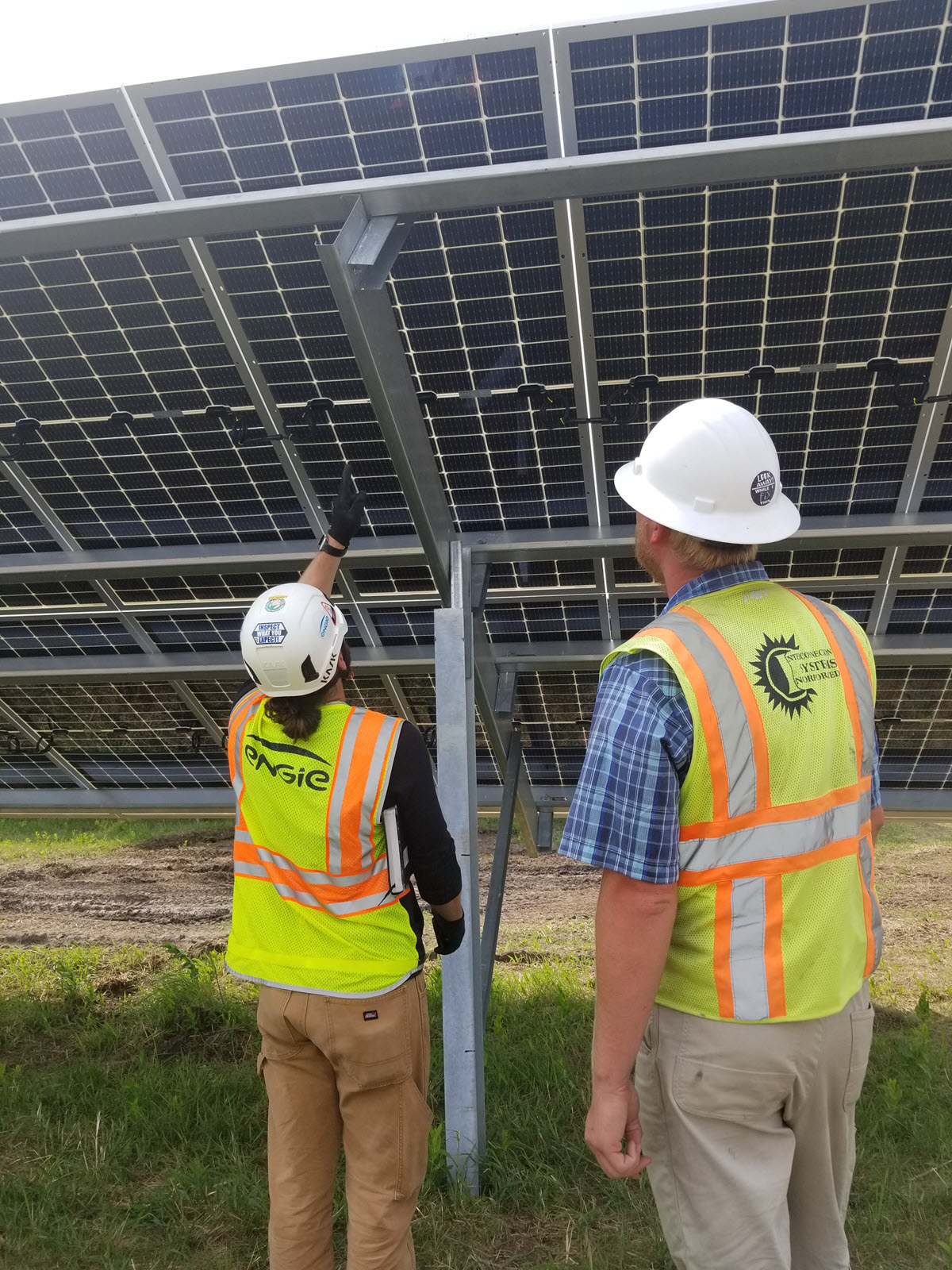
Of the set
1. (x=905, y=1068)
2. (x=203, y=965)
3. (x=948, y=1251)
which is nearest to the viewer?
(x=948, y=1251)

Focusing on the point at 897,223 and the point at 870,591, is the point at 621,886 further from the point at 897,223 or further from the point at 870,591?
the point at 870,591

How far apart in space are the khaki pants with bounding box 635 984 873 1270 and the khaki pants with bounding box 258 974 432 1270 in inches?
43.2

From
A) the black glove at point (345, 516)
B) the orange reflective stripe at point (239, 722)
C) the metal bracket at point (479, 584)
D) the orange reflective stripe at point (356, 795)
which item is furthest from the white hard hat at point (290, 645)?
the metal bracket at point (479, 584)

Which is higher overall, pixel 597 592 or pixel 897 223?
pixel 897 223

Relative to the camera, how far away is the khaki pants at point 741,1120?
2148mm

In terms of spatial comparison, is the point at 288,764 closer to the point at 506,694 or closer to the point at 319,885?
the point at 319,885

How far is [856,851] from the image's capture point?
234cm

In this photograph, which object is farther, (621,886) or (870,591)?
(870,591)

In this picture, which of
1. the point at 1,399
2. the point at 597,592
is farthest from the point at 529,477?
the point at 1,399

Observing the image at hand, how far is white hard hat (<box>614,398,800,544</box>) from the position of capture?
2.42 m

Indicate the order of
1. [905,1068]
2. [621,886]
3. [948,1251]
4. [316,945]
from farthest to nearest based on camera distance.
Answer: [905,1068] → [948,1251] → [316,945] → [621,886]

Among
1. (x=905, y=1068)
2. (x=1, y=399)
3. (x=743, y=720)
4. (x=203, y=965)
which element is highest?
(x=1, y=399)

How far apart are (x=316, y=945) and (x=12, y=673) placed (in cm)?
559

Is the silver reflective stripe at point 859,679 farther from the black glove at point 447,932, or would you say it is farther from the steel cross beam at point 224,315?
the steel cross beam at point 224,315
